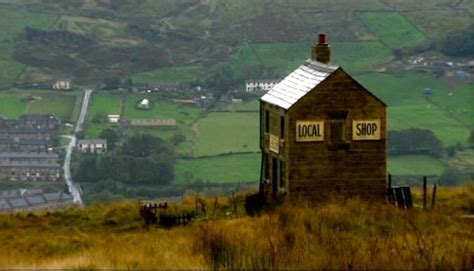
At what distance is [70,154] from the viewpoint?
2913 inches

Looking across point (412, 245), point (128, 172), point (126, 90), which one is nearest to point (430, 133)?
point (128, 172)

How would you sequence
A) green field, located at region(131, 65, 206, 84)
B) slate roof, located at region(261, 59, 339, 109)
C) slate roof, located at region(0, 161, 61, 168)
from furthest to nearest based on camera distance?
green field, located at region(131, 65, 206, 84), slate roof, located at region(0, 161, 61, 168), slate roof, located at region(261, 59, 339, 109)

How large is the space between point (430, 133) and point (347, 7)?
51.6m

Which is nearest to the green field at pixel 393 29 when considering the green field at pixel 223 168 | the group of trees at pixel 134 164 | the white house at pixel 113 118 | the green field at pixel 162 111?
the green field at pixel 162 111

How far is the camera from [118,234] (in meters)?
20.1

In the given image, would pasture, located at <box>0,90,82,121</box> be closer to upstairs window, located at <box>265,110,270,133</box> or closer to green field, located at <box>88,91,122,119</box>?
green field, located at <box>88,91,122,119</box>

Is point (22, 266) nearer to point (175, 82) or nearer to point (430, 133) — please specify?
point (430, 133)

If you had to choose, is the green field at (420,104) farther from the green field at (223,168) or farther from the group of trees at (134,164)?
the group of trees at (134,164)

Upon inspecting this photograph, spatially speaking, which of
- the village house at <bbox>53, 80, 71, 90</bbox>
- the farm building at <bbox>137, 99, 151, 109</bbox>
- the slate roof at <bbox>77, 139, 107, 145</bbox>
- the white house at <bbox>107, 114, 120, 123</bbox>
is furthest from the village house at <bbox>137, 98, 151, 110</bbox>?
the slate roof at <bbox>77, 139, 107, 145</bbox>

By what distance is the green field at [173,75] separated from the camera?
340 ft

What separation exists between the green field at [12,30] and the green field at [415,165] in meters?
42.8

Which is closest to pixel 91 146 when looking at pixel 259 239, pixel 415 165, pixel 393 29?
pixel 415 165

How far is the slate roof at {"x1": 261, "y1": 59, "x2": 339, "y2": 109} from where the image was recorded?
22.5 meters

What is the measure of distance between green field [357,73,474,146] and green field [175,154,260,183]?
1141cm
